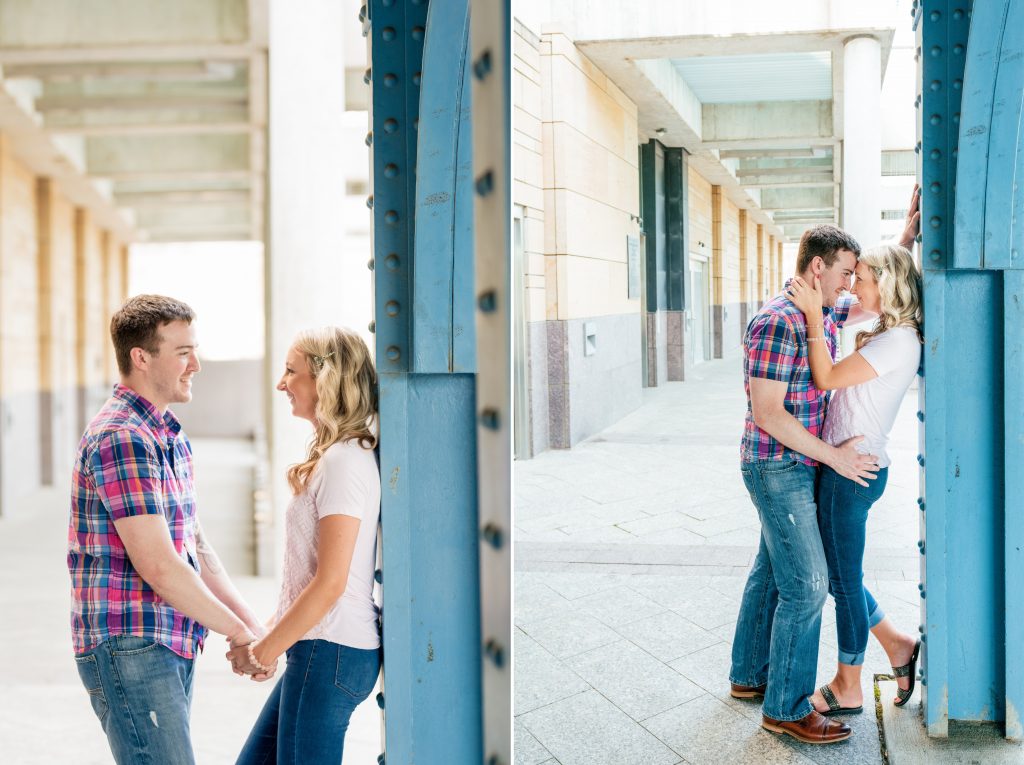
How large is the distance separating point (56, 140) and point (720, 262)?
53.7 ft

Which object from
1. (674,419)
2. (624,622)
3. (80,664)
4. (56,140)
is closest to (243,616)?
(80,664)

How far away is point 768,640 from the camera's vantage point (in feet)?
12.0

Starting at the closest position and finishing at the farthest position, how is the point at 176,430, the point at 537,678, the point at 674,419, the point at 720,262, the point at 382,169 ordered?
the point at 382,169
the point at 176,430
the point at 537,678
the point at 674,419
the point at 720,262

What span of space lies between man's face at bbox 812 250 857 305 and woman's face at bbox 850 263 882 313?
80mm

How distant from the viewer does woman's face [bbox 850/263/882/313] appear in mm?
3332

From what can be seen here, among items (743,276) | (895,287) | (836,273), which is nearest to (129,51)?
(836,273)

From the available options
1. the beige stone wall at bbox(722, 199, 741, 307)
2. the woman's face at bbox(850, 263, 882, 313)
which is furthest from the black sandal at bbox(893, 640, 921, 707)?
the beige stone wall at bbox(722, 199, 741, 307)

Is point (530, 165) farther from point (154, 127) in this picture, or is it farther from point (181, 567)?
point (181, 567)

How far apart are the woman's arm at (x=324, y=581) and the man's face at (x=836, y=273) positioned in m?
1.89

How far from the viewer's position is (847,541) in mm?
3264

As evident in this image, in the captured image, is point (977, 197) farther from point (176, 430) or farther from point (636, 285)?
point (636, 285)

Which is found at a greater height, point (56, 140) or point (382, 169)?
point (56, 140)

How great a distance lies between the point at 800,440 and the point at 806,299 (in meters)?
0.48

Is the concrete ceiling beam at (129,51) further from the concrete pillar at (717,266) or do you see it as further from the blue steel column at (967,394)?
the concrete pillar at (717,266)
